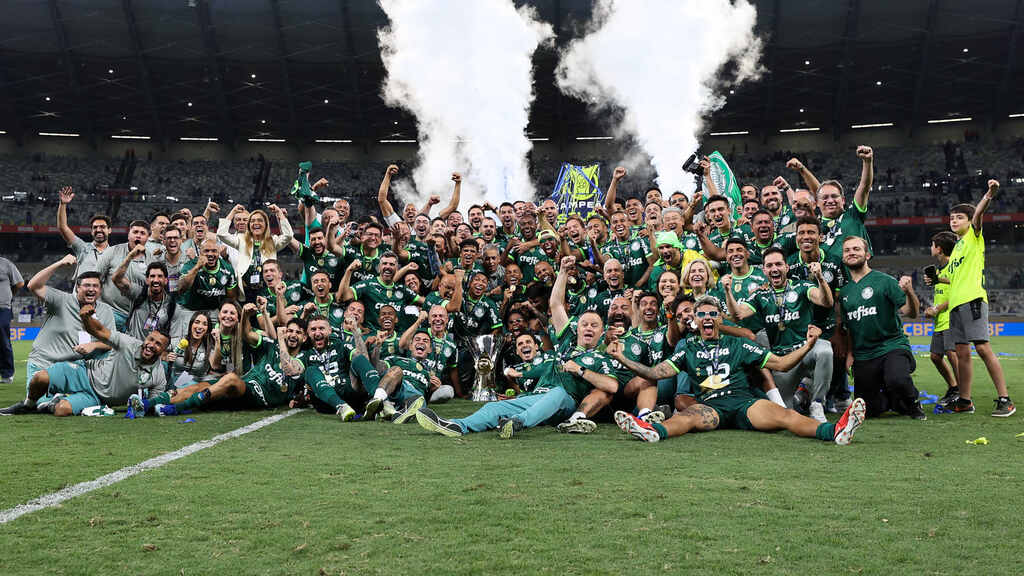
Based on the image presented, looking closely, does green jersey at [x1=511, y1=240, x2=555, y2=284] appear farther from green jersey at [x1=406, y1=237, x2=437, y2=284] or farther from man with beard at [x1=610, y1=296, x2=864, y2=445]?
man with beard at [x1=610, y1=296, x2=864, y2=445]

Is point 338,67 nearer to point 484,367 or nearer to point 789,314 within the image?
point 484,367

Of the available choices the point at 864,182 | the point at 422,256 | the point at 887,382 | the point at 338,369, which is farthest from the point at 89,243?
the point at 887,382

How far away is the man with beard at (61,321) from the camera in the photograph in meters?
7.14

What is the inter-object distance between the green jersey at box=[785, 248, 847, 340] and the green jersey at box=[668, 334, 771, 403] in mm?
1262

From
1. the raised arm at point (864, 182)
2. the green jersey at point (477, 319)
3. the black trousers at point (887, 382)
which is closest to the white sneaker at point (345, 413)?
the green jersey at point (477, 319)

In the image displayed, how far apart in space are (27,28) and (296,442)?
30.2 metres

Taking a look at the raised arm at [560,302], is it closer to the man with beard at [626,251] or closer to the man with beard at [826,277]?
the man with beard at [626,251]

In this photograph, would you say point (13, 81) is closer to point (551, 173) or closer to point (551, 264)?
point (551, 173)

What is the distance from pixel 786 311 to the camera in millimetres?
6766

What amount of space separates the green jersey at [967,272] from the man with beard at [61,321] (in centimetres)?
805

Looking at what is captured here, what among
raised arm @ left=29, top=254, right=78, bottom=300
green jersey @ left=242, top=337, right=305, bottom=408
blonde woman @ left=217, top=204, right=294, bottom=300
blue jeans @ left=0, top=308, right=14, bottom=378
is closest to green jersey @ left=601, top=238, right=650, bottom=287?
green jersey @ left=242, top=337, right=305, bottom=408

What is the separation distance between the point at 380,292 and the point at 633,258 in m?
2.87

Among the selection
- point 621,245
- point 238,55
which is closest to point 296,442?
point 621,245

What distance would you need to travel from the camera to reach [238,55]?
30125 millimetres
